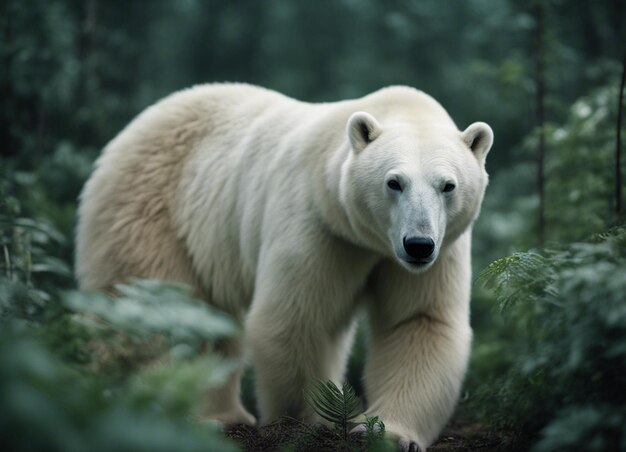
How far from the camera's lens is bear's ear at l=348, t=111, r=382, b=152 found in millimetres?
4984

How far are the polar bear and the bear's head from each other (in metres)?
0.01

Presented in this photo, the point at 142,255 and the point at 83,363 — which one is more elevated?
the point at 83,363

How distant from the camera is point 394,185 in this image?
15.5 ft

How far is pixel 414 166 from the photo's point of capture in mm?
4699

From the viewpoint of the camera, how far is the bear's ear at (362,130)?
498 cm

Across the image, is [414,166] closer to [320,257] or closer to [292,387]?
[320,257]

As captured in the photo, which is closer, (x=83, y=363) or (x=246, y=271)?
(x=83, y=363)

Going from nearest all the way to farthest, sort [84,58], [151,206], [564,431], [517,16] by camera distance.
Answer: [564,431]
[151,206]
[517,16]
[84,58]

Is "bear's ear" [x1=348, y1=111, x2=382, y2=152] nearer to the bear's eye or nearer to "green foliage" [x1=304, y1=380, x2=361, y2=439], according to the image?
the bear's eye

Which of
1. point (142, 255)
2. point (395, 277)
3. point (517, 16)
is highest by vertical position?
point (517, 16)

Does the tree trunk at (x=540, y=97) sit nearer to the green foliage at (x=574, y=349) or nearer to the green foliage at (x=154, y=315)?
the green foliage at (x=574, y=349)

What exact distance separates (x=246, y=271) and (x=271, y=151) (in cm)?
102

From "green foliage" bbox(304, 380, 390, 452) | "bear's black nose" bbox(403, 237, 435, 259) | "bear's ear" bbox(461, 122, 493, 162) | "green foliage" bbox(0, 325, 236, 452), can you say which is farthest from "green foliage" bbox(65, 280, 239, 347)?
"bear's ear" bbox(461, 122, 493, 162)

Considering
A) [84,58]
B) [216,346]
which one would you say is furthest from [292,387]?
[84,58]
